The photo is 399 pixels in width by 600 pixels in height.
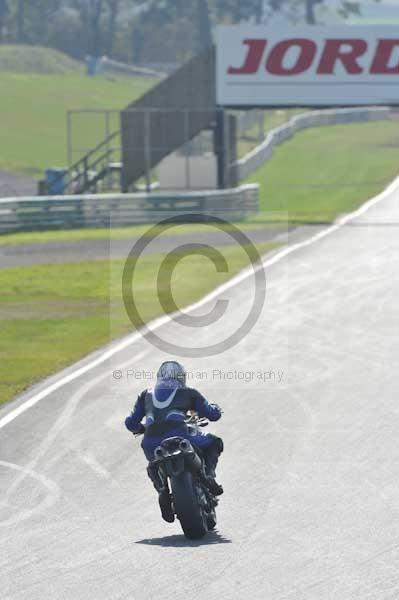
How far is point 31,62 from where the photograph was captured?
130000mm

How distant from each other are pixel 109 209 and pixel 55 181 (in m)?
6.29

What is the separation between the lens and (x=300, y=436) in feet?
53.9

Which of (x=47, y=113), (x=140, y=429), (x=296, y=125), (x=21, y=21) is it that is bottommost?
(x=21, y=21)

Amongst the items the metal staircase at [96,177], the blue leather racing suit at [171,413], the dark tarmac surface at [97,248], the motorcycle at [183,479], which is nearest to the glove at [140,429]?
the blue leather racing suit at [171,413]

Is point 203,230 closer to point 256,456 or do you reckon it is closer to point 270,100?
point 270,100

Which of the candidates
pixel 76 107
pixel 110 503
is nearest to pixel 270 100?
pixel 110 503

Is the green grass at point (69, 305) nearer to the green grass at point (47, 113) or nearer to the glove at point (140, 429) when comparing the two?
the glove at point (140, 429)

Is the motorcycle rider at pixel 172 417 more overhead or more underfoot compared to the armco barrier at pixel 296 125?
more overhead

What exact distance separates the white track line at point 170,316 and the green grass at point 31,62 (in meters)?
83.5

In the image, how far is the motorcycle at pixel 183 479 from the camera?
11.6 meters

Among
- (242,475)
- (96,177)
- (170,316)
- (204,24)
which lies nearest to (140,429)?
(242,475)

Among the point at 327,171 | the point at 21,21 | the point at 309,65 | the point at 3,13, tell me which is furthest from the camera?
the point at 21,21

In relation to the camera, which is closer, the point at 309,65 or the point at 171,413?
the point at 171,413

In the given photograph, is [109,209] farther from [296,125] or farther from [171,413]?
[296,125]
